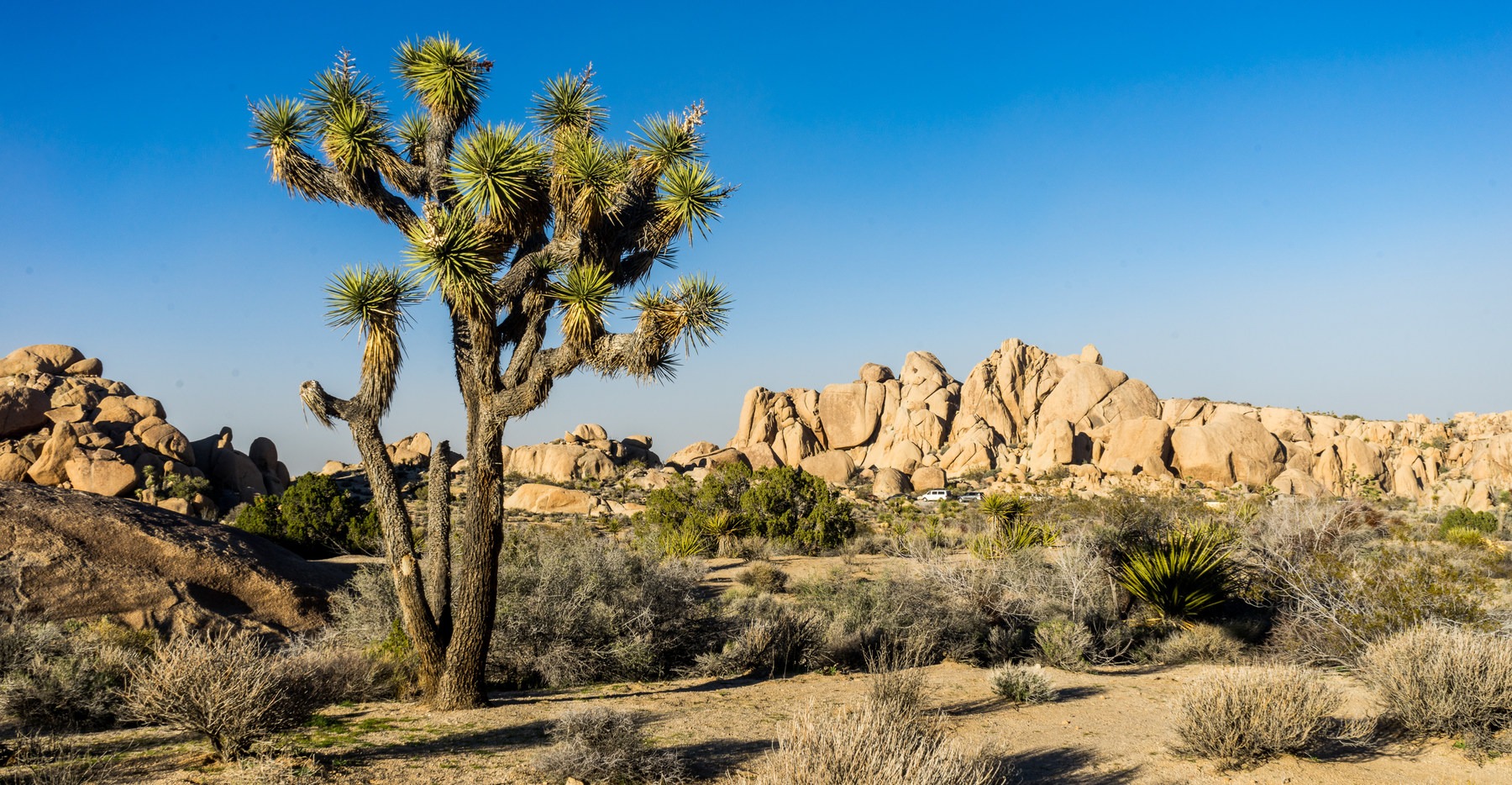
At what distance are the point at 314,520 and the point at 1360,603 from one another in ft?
83.7

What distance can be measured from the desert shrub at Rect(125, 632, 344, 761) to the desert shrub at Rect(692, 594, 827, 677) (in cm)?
527

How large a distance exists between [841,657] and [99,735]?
7.73m

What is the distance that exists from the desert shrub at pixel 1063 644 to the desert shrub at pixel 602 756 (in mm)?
6675

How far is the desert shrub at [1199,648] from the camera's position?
12203 millimetres

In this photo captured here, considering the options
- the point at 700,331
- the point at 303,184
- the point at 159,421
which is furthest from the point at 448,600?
the point at 159,421

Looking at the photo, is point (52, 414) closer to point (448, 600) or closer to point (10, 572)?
point (10, 572)

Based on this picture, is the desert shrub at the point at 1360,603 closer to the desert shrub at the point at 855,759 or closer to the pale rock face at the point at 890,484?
the desert shrub at the point at 855,759

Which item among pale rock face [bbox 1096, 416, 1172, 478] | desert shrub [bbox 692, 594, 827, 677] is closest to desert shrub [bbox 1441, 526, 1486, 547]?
desert shrub [bbox 692, 594, 827, 677]

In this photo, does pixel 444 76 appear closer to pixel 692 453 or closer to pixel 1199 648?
pixel 1199 648

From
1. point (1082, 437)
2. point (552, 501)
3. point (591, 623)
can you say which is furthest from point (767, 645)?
point (1082, 437)

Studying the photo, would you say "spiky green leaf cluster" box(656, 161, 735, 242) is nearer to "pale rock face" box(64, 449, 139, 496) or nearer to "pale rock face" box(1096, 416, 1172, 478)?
"pale rock face" box(64, 449, 139, 496)

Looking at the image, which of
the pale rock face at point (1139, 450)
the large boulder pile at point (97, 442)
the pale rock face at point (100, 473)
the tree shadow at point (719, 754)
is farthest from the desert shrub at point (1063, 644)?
the pale rock face at point (1139, 450)

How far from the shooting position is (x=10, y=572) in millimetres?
10211

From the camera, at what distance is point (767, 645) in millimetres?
11008
